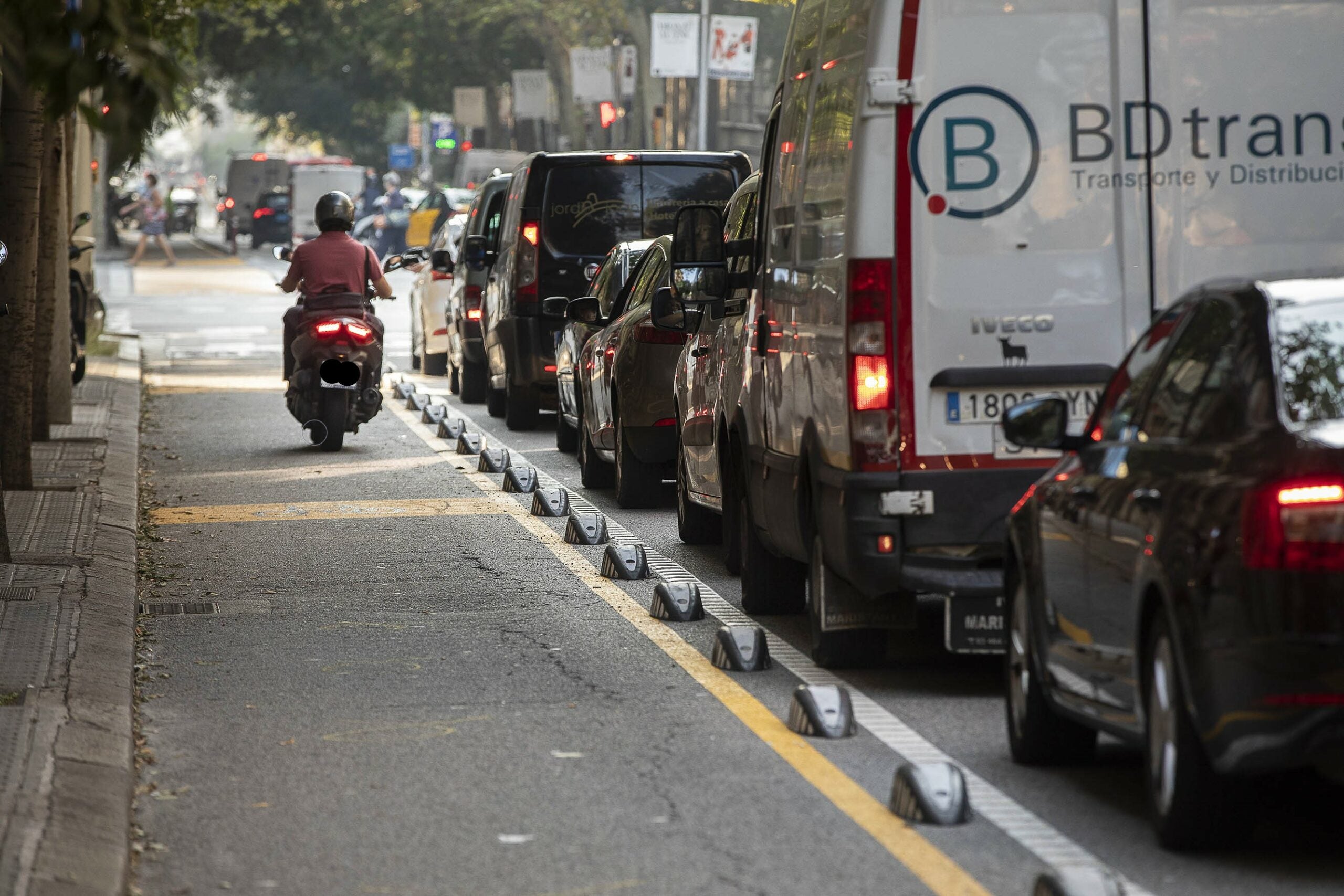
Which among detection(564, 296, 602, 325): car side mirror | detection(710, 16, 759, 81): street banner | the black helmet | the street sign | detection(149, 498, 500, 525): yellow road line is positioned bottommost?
detection(149, 498, 500, 525): yellow road line

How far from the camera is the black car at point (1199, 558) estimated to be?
16.7 ft

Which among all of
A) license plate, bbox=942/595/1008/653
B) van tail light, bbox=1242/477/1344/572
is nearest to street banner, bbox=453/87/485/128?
license plate, bbox=942/595/1008/653

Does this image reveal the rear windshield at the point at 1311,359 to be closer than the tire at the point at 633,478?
Yes

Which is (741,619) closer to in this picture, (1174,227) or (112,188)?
(1174,227)

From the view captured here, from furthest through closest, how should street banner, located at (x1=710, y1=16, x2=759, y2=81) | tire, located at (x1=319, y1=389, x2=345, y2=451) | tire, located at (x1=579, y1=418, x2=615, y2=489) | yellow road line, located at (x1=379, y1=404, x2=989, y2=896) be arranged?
street banner, located at (x1=710, y1=16, x2=759, y2=81) < tire, located at (x1=319, y1=389, x2=345, y2=451) < tire, located at (x1=579, y1=418, x2=615, y2=489) < yellow road line, located at (x1=379, y1=404, x2=989, y2=896)

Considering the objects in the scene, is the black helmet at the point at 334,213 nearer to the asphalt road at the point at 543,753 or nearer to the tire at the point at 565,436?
the tire at the point at 565,436

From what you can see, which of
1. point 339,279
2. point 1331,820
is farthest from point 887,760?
point 339,279

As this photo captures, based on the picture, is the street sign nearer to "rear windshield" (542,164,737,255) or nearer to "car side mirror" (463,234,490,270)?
"car side mirror" (463,234,490,270)

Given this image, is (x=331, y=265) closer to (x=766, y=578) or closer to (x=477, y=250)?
(x=477, y=250)

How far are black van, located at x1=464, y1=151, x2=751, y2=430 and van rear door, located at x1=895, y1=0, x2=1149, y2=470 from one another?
28.9 ft

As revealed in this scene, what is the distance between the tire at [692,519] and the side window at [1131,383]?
17.5 feet

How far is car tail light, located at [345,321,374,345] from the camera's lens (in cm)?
1648

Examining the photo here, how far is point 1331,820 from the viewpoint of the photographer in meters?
6.07

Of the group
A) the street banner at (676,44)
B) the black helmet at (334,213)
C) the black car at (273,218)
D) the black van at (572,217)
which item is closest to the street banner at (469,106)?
the black car at (273,218)
